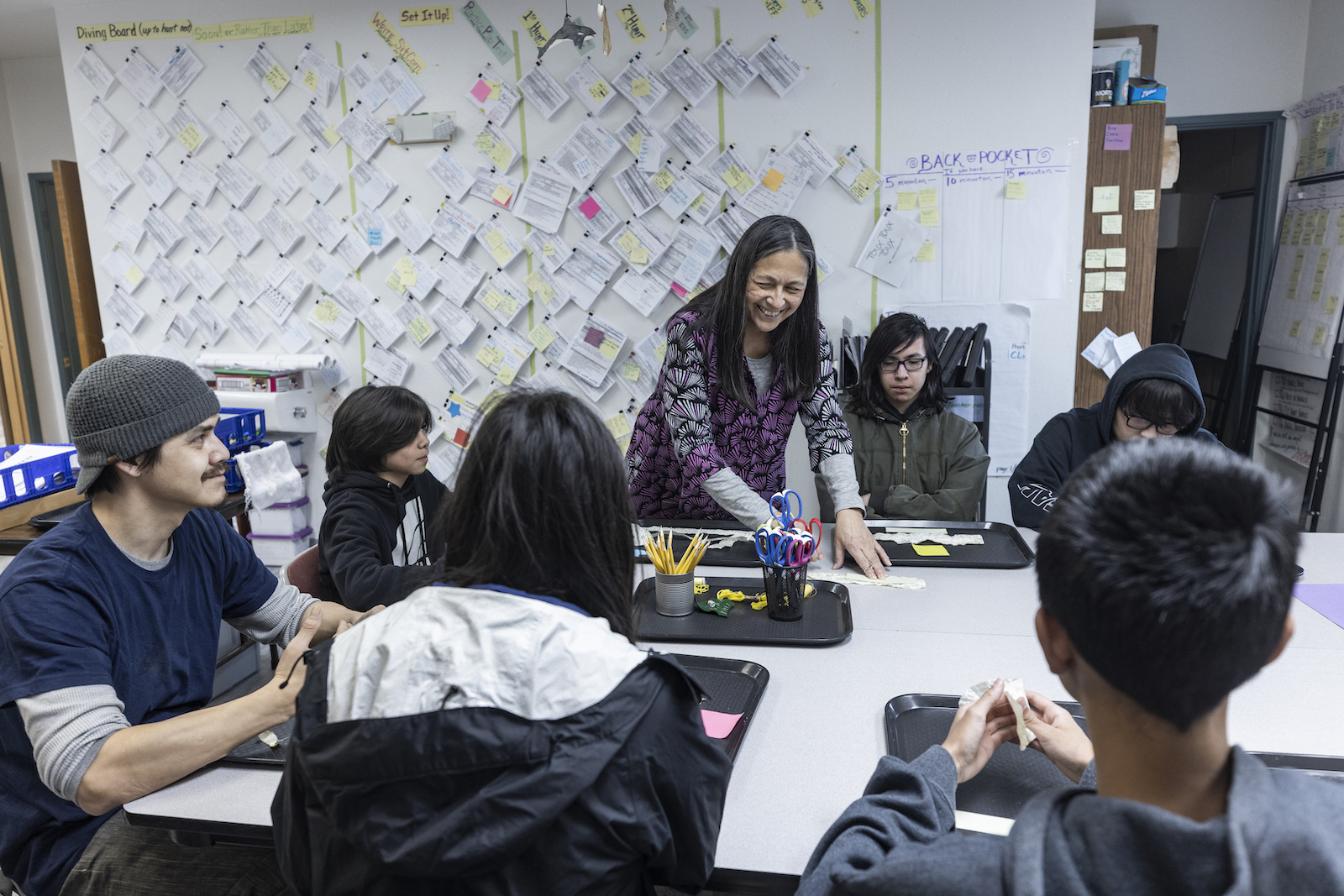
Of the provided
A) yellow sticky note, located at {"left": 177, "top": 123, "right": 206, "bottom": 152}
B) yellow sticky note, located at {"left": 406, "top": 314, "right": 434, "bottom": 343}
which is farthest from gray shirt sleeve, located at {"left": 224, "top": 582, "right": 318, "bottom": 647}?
yellow sticky note, located at {"left": 177, "top": 123, "right": 206, "bottom": 152}

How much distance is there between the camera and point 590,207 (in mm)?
3426

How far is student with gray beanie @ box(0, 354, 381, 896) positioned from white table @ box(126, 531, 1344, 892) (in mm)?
81

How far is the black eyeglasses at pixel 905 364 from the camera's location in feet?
8.71

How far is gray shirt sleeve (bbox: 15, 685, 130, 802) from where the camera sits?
1.10 metres

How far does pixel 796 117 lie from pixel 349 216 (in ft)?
6.15

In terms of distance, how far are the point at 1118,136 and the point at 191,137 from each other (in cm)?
373

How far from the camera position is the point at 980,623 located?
5.18 feet

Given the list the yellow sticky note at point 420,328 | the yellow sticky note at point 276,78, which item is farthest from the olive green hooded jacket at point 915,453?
the yellow sticky note at point 276,78

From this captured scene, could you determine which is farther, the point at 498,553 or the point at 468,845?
the point at 498,553

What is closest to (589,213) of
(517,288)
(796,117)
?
(517,288)

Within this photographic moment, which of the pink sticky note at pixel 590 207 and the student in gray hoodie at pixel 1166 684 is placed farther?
the pink sticky note at pixel 590 207

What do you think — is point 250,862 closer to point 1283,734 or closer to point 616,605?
point 616,605

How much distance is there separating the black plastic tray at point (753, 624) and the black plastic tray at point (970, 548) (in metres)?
0.25

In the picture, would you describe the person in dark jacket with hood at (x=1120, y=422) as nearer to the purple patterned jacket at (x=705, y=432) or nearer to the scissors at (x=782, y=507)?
the purple patterned jacket at (x=705, y=432)
